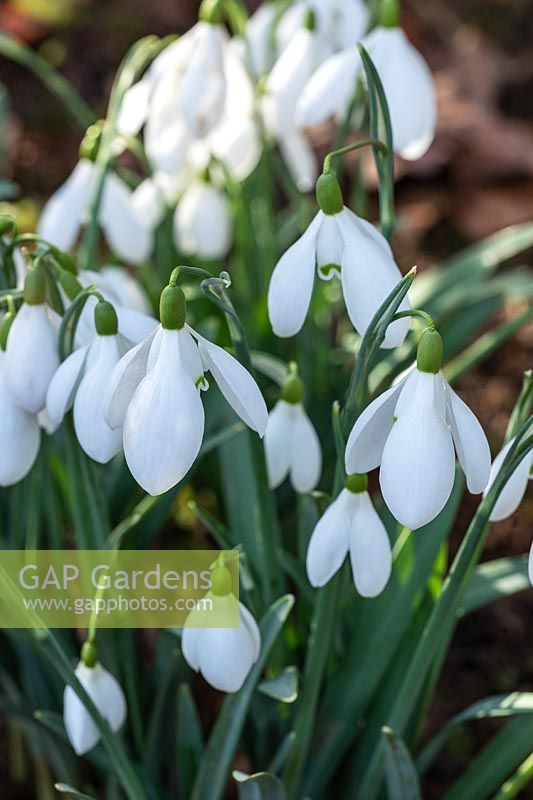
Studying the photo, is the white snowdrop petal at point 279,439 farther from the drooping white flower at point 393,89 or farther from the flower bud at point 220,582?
the drooping white flower at point 393,89

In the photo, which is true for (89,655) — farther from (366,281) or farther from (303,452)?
(366,281)

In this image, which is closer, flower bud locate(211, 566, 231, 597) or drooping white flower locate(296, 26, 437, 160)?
flower bud locate(211, 566, 231, 597)

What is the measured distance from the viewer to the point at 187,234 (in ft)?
5.53

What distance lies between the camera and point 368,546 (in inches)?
38.4

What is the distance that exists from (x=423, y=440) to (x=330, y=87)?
0.67m

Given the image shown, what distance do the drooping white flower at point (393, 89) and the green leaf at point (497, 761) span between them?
69 centimetres

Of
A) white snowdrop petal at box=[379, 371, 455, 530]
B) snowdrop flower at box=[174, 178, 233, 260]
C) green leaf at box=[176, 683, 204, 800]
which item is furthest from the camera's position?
snowdrop flower at box=[174, 178, 233, 260]

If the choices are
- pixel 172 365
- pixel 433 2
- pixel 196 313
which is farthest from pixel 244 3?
pixel 172 365

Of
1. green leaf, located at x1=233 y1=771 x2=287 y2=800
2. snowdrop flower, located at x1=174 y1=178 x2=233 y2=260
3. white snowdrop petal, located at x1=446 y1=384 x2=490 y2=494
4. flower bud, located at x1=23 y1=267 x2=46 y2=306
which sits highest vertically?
snowdrop flower, located at x1=174 y1=178 x2=233 y2=260

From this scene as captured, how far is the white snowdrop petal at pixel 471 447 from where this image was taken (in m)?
0.83

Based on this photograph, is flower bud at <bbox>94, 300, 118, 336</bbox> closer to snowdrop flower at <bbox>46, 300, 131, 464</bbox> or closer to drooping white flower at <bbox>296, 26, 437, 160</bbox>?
snowdrop flower at <bbox>46, 300, 131, 464</bbox>

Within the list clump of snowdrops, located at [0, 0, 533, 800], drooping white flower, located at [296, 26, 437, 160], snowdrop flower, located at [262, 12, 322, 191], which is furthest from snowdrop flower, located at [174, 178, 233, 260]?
drooping white flower, located at [296, 26, 437, 160]

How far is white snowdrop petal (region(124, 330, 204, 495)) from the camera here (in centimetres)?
80

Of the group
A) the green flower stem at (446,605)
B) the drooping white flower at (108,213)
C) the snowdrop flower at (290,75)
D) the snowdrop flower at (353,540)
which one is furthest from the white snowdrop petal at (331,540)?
the snowdrop flower at (290,75)
